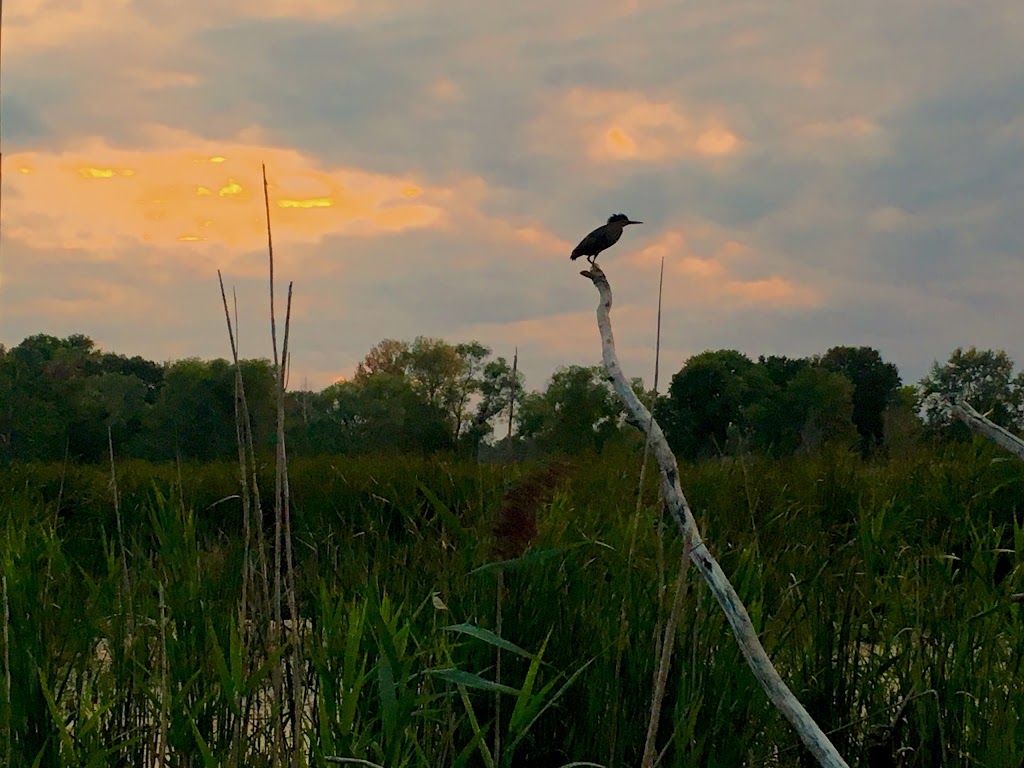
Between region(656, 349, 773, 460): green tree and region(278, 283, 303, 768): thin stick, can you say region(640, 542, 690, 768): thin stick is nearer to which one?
region(278, 283, 303, 768): thin stick

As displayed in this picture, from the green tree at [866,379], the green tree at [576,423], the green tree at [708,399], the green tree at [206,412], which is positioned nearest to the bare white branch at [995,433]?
the green tree at [576,423]

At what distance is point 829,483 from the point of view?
16.2 feet

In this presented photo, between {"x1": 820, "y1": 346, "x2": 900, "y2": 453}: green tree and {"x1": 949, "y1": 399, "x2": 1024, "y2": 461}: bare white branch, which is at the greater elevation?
{"x1": 820, "y1": 346, "x2": 900, "y2": 453}: green tree

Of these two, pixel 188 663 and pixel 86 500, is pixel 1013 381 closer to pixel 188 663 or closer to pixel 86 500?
pixel 86 500

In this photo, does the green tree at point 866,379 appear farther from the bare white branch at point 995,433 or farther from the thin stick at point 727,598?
the thin stick at point 727,598

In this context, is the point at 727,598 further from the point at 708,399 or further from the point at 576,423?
the point at 708,399

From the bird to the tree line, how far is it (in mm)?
489

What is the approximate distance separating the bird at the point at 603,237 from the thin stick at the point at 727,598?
792mm

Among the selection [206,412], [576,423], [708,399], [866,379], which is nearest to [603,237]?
[576,423]

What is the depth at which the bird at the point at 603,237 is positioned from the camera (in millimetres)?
1949

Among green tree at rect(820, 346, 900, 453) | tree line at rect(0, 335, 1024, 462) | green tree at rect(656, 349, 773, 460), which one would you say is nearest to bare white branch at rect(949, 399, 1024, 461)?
tree line at rect(0, 335, 1024, 462)

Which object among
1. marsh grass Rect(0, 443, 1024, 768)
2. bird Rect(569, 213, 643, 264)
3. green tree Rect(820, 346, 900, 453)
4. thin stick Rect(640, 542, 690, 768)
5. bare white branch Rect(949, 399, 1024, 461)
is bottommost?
marsh grass Rect(0, 443, 1024, 768)

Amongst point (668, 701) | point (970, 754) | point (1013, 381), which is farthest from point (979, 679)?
point (1013, 381)

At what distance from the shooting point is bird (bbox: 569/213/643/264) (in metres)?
1.95
